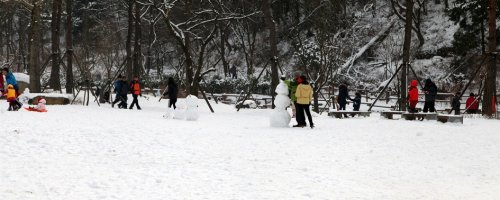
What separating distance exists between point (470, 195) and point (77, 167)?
5.22 m

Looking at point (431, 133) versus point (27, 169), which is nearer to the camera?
point (27, 169)

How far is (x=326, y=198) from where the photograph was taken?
6.48 m

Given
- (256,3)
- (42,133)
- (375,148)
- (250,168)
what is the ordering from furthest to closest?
(256,3) < (375,148) < (42,133) < (250,168)

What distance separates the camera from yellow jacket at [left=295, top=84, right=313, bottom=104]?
44.4 feet

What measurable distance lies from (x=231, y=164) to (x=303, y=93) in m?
5.73

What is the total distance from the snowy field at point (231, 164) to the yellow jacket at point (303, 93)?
1.49 m

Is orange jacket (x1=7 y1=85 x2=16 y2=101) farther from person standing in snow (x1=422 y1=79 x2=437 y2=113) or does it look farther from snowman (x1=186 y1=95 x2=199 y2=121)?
person standing in snow (x1=422 y1=79 x2=437 y2=113)

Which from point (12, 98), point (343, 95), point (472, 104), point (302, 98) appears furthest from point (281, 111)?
point (472, 104)

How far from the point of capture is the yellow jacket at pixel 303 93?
533 inches

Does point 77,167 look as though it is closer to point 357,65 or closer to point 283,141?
point 283,141

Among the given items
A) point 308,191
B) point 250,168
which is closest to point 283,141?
point 250,168

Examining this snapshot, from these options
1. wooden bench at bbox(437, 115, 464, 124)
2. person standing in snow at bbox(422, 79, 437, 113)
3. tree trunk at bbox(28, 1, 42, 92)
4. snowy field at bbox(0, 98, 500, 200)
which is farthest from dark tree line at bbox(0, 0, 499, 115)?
snowy field at bbox(0, 98, 500, 200)

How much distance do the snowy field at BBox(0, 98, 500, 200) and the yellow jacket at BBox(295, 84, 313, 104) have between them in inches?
58.6

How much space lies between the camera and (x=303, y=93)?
13570 millimetres
